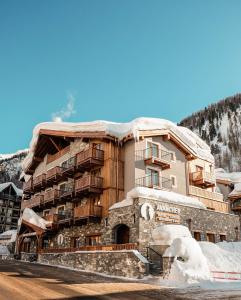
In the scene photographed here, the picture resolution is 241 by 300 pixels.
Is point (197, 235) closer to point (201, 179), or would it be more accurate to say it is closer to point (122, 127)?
point (201, 179)

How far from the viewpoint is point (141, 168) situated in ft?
83.4

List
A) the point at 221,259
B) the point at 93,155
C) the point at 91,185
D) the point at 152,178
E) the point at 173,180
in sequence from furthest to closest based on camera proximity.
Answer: the point at 173,180
the point at 152,178
the point at 93,155
the point at 91,185
the point at 221,259

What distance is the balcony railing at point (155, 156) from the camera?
83.8 feet

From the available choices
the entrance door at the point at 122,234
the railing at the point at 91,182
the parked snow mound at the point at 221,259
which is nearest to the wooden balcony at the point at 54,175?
the railing at the point at 91,182

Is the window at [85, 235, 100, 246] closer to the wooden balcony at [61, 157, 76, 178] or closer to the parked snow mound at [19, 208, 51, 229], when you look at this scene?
the parked snow mound at [19, 208, 51, 229]

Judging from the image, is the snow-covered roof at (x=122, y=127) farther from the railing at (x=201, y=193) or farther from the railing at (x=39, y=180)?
the railing at (x=39, y=180)

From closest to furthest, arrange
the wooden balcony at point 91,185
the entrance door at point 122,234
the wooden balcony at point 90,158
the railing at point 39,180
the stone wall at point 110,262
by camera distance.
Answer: the stone wall at point 110,262
the entrance door at point 122,234
the wooden balcony at point 91,185
the wooden balcony at point 90,158
the railing at point 39,180

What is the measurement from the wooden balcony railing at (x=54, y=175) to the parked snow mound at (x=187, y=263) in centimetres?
1593

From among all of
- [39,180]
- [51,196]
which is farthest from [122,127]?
[39,180]

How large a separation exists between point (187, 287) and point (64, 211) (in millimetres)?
18310

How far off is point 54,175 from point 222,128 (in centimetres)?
8549

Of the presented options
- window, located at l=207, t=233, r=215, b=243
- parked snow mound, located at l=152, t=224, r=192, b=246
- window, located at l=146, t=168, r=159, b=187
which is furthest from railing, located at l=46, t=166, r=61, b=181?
window, located at l=207, t=233, r=215, b=243

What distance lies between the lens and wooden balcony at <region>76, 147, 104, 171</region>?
25344 millimetres

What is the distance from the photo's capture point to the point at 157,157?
89.5ft
